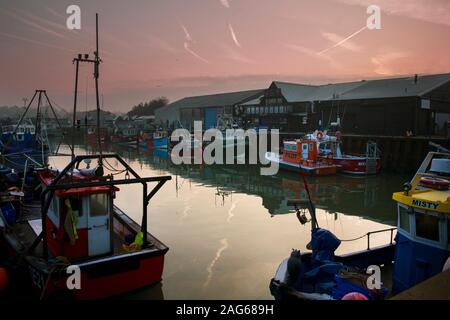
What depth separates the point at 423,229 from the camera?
19.4ft

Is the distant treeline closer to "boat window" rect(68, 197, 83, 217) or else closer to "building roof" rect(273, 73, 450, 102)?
"building roof" rect(273, 73, 450, 102)

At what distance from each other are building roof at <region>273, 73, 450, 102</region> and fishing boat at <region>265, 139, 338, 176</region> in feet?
50.3

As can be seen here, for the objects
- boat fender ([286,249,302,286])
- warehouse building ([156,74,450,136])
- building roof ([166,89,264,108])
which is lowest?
boat fender ([286,249,302,286])

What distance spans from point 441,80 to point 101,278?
1602 inches

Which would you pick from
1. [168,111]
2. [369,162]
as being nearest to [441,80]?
[369,162]

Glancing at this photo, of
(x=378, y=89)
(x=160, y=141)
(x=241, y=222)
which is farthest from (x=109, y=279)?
(x=160, y=141)

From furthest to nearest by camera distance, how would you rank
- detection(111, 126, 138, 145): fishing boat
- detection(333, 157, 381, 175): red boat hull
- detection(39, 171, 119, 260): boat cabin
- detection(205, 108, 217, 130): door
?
detection(205, 108, 217, 130): door < detection(111, 126, 138, 145): fishing boat < detection(333, 157, 381, 175): red boat hull < detection(39, 171, 119, 260): boat cabin

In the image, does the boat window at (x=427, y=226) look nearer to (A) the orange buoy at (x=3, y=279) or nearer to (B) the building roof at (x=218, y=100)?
(A) the orange buoy at (x=3, y=279)

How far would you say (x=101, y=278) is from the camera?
725 cm

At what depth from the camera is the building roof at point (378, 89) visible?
36.6 m

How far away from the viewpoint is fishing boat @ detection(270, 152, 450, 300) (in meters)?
5.70

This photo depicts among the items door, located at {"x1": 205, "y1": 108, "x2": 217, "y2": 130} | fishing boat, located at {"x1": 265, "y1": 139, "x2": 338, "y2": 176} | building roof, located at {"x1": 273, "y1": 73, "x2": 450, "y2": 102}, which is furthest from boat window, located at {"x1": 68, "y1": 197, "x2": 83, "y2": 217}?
door, located at {"x1": 205, "y1": 108, "x2": 217, "y2": 130}
